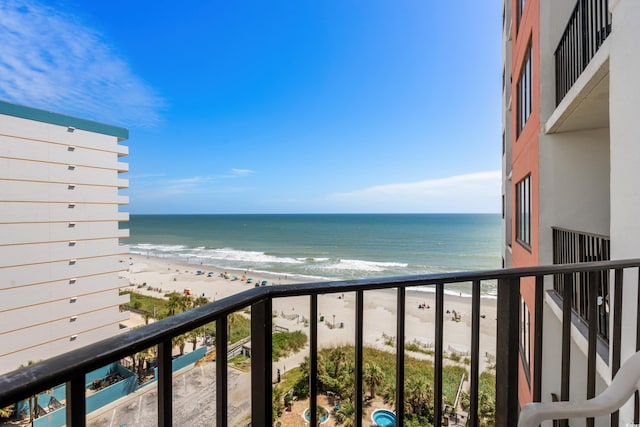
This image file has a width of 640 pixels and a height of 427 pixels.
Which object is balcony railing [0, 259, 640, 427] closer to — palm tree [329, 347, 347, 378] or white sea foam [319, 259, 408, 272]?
palm tree [329, 347, 347, 378]

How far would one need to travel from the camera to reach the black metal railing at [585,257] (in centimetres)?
270

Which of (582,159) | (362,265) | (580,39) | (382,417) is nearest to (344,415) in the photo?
(382,417)

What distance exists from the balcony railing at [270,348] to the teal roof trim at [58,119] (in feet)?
53.6

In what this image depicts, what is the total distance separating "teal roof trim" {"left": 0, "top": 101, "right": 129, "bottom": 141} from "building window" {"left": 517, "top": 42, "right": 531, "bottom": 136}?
1661 cm

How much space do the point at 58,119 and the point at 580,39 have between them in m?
17.4

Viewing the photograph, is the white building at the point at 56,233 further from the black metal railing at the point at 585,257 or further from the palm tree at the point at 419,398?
the black metal railing at the point at 585,257

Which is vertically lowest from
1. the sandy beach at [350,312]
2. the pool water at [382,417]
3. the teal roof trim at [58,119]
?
the sandy beach at [350,312]

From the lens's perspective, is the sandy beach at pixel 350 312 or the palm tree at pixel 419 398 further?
the sandy beach at pixel 350 312

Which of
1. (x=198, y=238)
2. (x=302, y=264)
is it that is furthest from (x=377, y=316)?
(x=198, y=238)

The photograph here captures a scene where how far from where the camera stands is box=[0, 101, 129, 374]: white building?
12.1 metres

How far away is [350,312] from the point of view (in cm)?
1691

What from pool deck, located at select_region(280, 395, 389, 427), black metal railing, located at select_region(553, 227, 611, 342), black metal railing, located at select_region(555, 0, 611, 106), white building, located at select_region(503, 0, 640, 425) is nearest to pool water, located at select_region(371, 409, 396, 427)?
pool deck, located at select_region(280, 395, 389, 427)

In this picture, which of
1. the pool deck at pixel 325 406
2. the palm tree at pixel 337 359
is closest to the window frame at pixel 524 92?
the pool deck at pixel 325 406

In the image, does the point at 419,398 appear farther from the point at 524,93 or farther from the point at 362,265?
the point at 362,265
